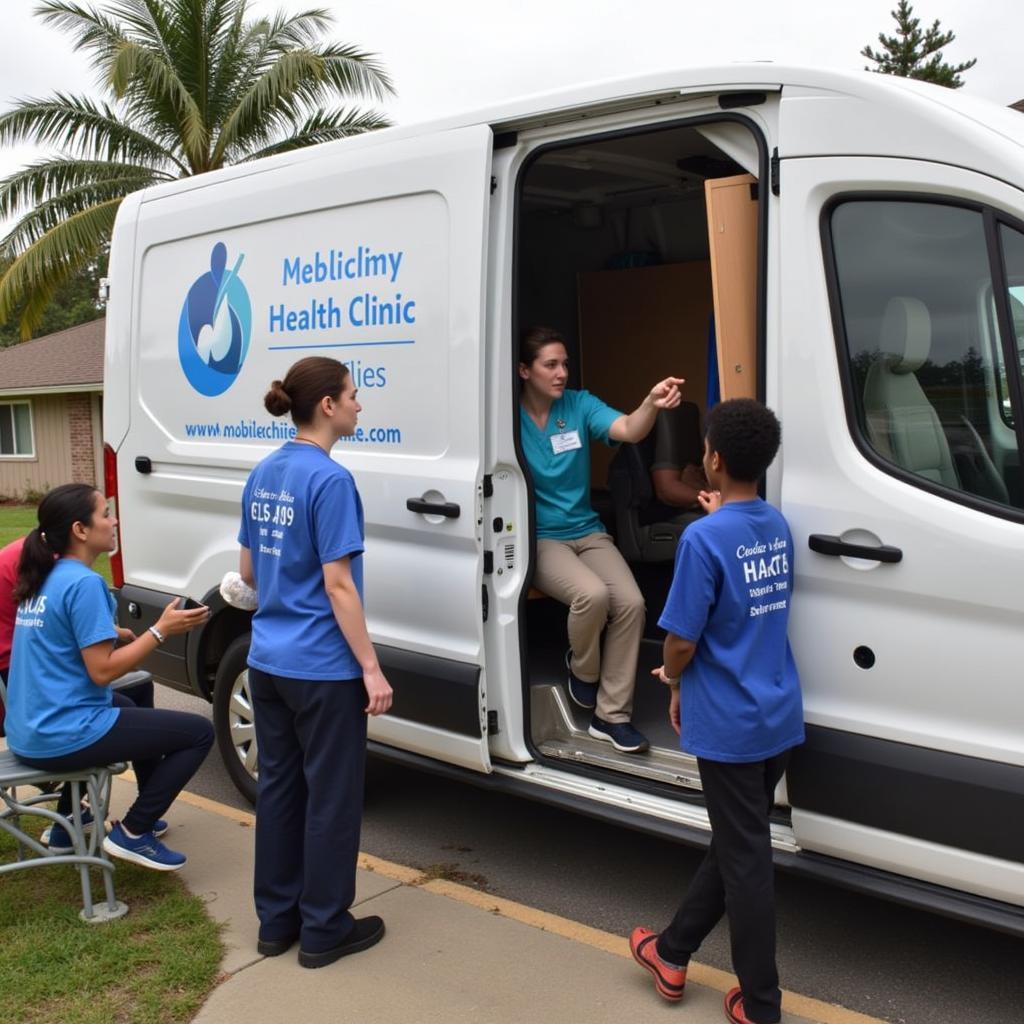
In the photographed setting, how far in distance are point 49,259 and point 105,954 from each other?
16173mm

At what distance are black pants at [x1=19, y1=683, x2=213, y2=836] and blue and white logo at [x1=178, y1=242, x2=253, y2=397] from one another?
4.75ft

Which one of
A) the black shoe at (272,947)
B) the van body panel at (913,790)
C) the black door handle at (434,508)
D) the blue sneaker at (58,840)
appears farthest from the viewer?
the blue sneaker at (58,840)

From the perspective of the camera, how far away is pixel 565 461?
4.19m

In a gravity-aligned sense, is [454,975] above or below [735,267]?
below

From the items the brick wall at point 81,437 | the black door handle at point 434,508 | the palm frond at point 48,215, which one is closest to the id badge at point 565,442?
the black door handle at point 434,508

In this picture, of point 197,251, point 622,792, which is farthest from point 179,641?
point 622,792

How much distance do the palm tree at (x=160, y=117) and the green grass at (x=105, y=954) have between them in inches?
615

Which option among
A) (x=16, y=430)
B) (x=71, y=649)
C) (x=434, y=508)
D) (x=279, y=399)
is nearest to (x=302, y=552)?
(x=279, y=399)

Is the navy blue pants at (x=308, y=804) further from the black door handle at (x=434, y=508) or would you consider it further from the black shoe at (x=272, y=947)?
the black door handle at (x=434, y=508)

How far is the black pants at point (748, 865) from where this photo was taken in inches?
112

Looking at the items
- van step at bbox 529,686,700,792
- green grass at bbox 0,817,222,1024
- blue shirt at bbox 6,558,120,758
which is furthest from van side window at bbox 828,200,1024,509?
green grass at bbox 0,817,222,1024

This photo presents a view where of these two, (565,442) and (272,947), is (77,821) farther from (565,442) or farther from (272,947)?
(565,442)

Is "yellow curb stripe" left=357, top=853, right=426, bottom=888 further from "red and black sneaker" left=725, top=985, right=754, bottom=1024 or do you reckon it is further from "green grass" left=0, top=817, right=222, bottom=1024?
"red and black sneaker" left=725, top=985, right=754, bottom=1024

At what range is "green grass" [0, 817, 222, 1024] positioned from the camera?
10.4ft
